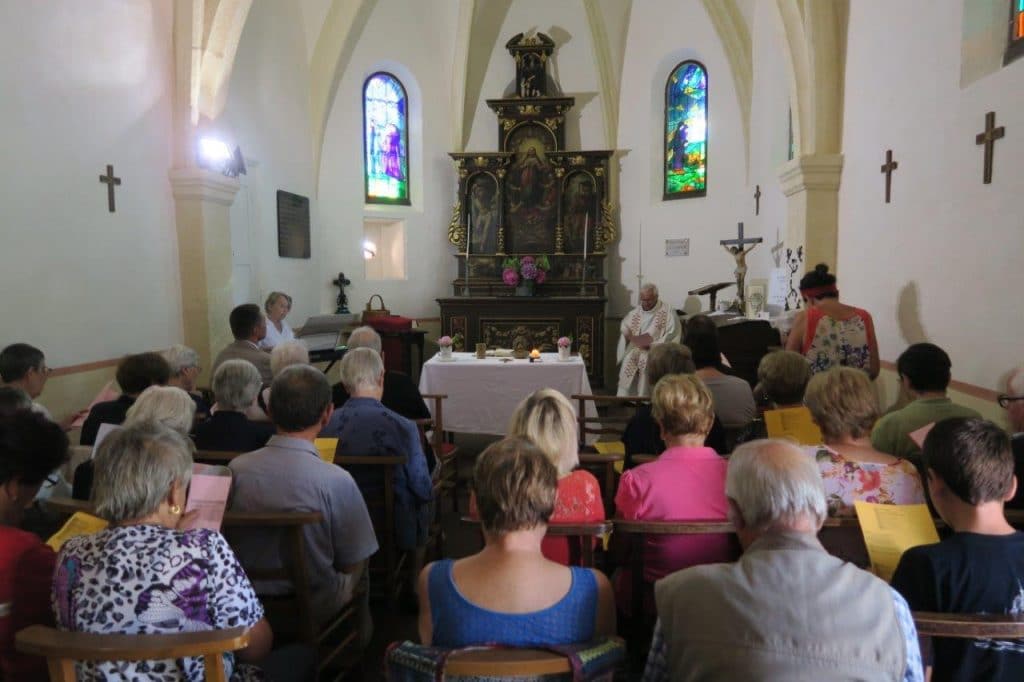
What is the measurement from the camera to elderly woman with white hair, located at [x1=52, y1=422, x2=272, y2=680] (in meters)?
1.66

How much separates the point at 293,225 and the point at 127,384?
6514 millimetres

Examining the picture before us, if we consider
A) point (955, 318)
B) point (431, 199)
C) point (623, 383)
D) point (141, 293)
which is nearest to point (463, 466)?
point (623, 383)

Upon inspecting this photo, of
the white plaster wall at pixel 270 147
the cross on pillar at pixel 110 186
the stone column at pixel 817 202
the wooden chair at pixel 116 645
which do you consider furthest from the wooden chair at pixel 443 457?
the stone column at pixel 817 202

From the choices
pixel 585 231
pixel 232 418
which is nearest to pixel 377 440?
pixel 232 418

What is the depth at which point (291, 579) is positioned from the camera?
2451mm

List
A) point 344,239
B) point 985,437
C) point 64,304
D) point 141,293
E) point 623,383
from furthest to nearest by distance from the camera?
point 344,239 < point 623,383 < point 141,293 < point 64,304 < point 985,437

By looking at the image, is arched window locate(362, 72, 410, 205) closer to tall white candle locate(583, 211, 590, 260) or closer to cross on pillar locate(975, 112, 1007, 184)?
tall white candle locate(583, 211, 590, 260)

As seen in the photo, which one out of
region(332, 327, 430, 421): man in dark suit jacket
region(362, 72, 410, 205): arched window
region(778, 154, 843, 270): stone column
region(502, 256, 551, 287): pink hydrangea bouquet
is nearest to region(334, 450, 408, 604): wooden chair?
region(332, 327, 430, 421): man in dark suit jacket

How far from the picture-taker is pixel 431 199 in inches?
456

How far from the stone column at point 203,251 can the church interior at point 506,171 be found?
0.09ft

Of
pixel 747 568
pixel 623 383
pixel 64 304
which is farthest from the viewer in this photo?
pixel 623 383

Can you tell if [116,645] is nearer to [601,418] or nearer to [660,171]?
[601,418]

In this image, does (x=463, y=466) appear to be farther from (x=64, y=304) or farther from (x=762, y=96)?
(x=762, y=96)

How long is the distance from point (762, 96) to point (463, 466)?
638 centimetres
